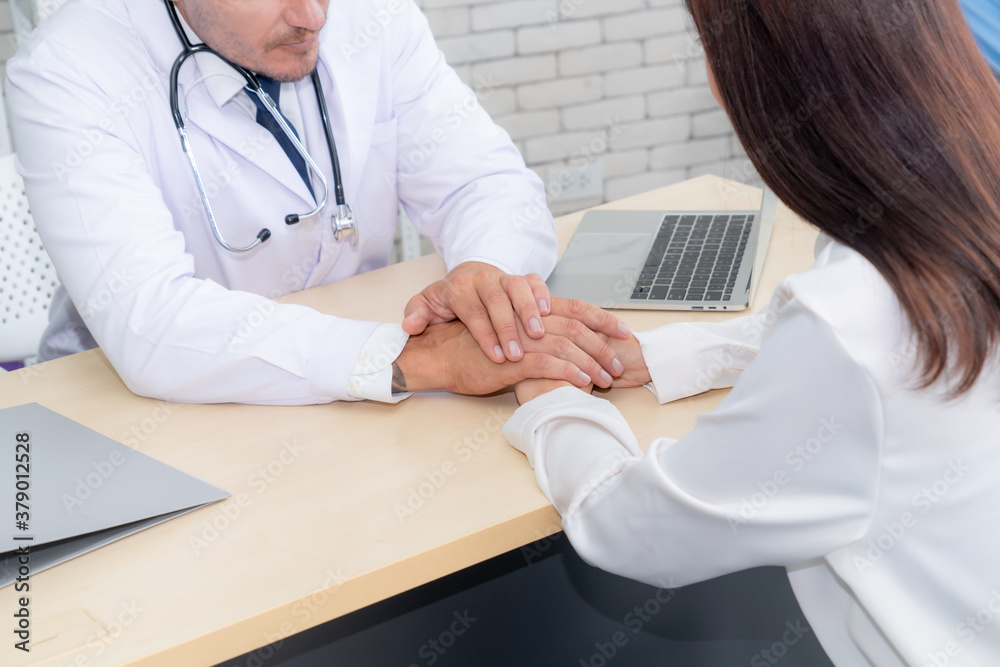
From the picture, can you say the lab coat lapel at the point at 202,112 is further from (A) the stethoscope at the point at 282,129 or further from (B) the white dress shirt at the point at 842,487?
(B) the white dress shirt at the point at 842,487

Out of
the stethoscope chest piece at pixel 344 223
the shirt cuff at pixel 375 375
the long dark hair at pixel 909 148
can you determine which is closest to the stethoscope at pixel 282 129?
the stethoscope chest piece at pixel 344 223

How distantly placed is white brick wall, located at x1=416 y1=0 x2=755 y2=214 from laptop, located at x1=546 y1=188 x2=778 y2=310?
1.29 metres

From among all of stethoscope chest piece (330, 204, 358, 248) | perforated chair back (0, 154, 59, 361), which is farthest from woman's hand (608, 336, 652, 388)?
perforated chair back (0, 154, 59, 361)

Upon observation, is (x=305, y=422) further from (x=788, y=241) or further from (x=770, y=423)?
(x=788, y=241)

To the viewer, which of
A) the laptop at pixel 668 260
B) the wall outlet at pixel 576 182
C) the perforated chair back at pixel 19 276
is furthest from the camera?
the wall outlet at pixel 576 182

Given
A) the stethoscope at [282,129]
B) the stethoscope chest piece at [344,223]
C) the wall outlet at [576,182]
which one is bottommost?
the wall outlet at [576,182]

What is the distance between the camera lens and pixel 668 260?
1.16 meters

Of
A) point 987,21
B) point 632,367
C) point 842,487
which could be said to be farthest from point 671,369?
point 987,21

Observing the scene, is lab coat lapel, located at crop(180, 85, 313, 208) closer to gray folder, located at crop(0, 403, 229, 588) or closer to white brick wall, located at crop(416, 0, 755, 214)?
gray folder, located at crop(0, 403, 229, 588)

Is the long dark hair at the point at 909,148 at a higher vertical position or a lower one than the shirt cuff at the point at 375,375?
higher

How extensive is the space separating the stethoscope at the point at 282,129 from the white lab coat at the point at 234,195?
26mm

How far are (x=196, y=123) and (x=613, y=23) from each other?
1.66 meters

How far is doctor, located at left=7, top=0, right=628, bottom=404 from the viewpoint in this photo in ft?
3.12

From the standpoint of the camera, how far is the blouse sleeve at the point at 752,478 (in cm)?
Answer: 59
